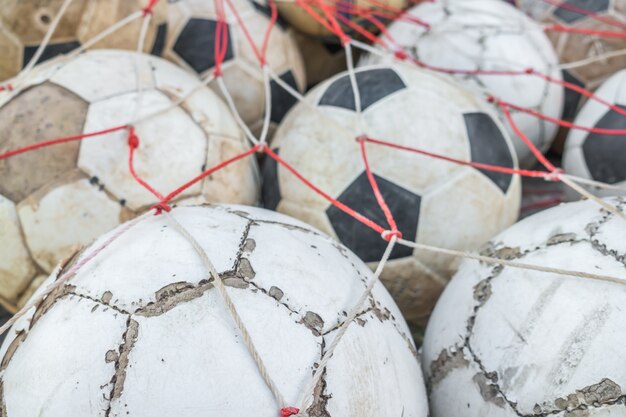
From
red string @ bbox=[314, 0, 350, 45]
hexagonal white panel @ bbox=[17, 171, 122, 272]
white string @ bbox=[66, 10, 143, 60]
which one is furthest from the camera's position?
red string @ bbox=[314, 0, 350, 45]

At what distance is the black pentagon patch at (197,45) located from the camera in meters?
1.96

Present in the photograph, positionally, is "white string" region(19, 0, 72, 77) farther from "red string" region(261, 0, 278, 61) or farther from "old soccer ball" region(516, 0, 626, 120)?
"old soccer ball" region(516, 0, 626, 120)

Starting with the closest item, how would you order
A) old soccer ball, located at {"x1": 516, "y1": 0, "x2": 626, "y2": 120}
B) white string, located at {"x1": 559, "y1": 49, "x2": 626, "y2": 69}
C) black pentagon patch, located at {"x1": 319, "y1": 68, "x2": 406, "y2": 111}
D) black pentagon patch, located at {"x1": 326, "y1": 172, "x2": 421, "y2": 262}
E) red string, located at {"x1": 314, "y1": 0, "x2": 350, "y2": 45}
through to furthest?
black pentagon patch, located at {"x1": 326, "y1": 172, "x2": 421, "y2": 262}
black pentagon patch, located at {"x1": 319, "y1": 68, "x2": 406, "y2": 111}
red string, located at {"x1": 314, "y1": 0, "x2": 350, "y2": 45}
white string, located at {"x1": 559, "y1": 49, "x2": 626, "y2": 69}
old soccer ball, located at {"x1": 516, "y1": 0, "x2": 626, "y2": 120}

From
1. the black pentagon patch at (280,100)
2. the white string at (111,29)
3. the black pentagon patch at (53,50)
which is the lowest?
the black pentagon patch at (280,100)

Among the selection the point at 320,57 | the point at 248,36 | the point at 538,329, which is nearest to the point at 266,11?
the point at 248,36

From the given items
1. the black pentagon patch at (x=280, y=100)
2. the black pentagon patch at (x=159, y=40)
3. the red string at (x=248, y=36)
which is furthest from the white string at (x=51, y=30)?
the black pentagon patch at (x=280, y=100)

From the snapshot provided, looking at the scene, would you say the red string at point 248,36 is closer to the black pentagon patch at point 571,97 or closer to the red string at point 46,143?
the red string at point 46,143

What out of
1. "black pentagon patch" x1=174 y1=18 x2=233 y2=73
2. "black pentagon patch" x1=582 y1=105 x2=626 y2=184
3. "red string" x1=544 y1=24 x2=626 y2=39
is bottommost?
"black pentagon patch" x1=582 y1=105 x2=626 y2=184

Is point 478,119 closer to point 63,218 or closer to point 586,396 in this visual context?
point 586,396

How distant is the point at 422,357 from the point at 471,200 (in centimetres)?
45

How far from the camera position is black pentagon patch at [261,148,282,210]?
161 cm

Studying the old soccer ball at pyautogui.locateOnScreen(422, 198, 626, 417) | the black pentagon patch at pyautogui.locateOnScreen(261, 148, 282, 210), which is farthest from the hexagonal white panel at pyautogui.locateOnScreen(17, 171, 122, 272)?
Answer: the old soccer ball at pyautogui.locateOnScreen(422, 198, 626, 417)

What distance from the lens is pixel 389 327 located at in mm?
1077

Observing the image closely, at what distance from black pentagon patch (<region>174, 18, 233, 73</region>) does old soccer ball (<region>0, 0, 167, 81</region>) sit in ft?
0.52
